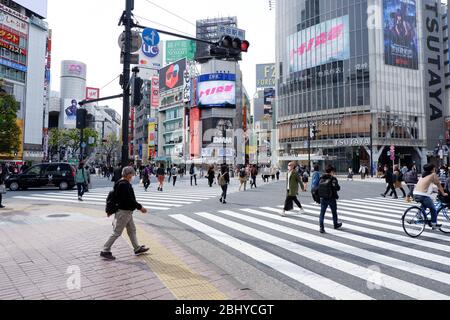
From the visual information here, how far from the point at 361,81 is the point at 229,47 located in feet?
179

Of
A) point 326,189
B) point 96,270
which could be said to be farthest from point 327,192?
point 96,270

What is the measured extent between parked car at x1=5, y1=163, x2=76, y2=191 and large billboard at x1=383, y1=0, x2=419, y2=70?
5403cm

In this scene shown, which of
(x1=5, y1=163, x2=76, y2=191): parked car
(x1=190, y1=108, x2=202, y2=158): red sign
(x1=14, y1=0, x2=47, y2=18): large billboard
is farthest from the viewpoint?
(x1=190, y1=108, x2=202, y2=158): red sign

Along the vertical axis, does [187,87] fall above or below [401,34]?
below

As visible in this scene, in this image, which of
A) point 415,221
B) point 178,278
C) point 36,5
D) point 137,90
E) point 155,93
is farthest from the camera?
point 155,93

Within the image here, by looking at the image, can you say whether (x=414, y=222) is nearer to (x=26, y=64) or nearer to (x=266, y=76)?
(x=26, y=64)

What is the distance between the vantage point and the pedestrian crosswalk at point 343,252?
4656 mm

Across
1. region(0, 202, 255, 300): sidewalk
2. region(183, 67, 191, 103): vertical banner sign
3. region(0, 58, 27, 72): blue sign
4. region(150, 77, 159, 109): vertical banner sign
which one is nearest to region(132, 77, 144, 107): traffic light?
region(0, 202, 255, 300): sidewalk

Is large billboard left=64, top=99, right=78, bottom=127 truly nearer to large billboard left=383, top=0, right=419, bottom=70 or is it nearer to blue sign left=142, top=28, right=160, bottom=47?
blue sign left=142, top=28, right=160, bottom=47

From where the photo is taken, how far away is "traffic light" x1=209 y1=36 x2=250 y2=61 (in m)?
9.09

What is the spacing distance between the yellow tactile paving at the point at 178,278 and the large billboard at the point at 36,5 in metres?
60.4

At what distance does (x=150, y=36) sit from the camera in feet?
31.6
